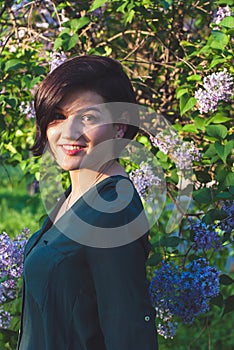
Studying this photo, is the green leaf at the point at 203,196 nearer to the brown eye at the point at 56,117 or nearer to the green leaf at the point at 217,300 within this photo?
the green leaf at the point at 217,300

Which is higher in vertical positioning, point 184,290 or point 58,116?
point 58,116

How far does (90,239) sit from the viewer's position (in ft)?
5.31

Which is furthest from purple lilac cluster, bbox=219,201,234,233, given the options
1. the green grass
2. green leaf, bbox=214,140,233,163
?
the green grass

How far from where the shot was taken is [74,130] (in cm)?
172

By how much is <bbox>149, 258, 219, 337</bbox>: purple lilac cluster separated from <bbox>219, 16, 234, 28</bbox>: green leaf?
2.84ft

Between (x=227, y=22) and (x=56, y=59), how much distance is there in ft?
2.01

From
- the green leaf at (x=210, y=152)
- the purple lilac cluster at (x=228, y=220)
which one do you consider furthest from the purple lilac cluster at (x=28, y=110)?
the purple lilac cluster at (x=228, y=220)

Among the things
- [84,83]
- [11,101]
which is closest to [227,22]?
[11,101]

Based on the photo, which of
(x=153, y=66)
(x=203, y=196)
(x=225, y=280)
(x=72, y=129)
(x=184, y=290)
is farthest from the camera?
(x=153, y=66)

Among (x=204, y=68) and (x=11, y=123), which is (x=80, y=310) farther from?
(x=11, y=123)

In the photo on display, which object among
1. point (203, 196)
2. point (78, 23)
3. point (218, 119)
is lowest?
point (203, 196)

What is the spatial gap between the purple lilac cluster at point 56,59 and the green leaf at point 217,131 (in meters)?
0.57

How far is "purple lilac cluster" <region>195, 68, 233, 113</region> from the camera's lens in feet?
8.43

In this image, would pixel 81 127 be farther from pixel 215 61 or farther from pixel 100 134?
pixel 215 61
